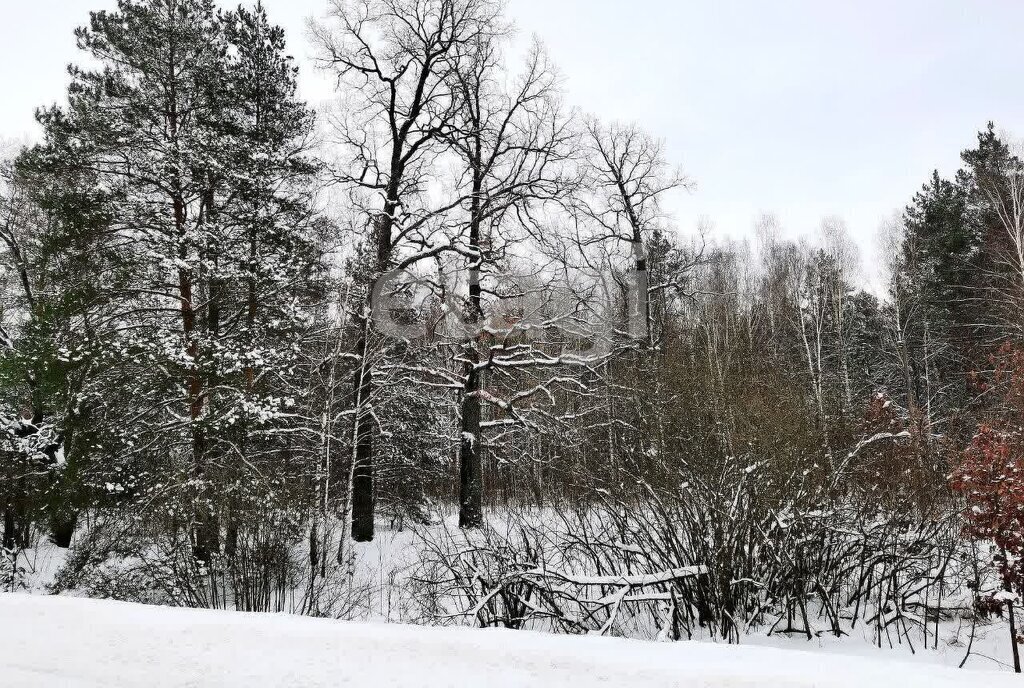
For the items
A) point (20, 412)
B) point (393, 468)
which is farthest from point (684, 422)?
point (20, 412)

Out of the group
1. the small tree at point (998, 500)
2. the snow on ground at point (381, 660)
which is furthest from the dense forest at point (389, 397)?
the snow on ground at point (381, 660)

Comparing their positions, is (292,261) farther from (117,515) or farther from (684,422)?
(684,422)

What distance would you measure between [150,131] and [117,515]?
282 inches

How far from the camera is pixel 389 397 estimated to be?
1375 centimetres

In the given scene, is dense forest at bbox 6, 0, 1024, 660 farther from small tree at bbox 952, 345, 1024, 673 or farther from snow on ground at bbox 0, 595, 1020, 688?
snow on ground at bbox 0, 595, 1020, 688

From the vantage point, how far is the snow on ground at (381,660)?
2.29 m

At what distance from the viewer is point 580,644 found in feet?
8.84

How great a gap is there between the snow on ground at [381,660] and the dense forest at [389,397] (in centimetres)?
340

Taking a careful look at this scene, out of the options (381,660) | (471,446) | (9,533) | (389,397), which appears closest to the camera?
(381,660)

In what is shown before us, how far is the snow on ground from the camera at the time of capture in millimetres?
2291

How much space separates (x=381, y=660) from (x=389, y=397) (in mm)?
11457

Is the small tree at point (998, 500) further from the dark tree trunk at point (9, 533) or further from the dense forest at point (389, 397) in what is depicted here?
the dark tree trunk at point (9, 533)

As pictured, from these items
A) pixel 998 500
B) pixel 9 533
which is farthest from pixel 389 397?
pixel 998 500

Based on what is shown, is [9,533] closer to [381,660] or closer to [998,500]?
[381,660]
